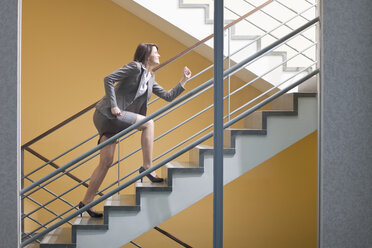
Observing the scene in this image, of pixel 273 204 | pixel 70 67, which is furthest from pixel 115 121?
pixel 273 204

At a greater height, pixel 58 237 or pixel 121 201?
pixel 121 201

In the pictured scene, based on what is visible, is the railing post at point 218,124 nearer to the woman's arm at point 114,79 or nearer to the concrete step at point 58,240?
the woman's arm at point 114,79

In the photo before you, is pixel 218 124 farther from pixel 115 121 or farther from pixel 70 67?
pixel 70 67

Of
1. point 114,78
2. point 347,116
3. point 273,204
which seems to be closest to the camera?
point 347,116

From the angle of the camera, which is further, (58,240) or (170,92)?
(170,92)

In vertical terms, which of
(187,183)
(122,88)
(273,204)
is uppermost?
(122,88)

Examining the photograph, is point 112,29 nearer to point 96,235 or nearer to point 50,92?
point 50,92

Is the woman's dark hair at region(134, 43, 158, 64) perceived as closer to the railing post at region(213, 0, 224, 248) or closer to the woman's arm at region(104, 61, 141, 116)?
the woman's arm at region(104, 61, 141, 116)

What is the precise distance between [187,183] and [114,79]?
2.47 feet

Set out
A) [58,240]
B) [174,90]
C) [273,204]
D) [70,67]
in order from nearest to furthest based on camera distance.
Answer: [58,240] < [174,90] < [70,67] < [273,204]

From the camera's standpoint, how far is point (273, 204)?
479cm

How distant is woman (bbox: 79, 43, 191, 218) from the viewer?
2.79 meters

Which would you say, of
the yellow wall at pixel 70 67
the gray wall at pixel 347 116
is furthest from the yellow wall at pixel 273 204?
the gray wall at pixel 347 116
